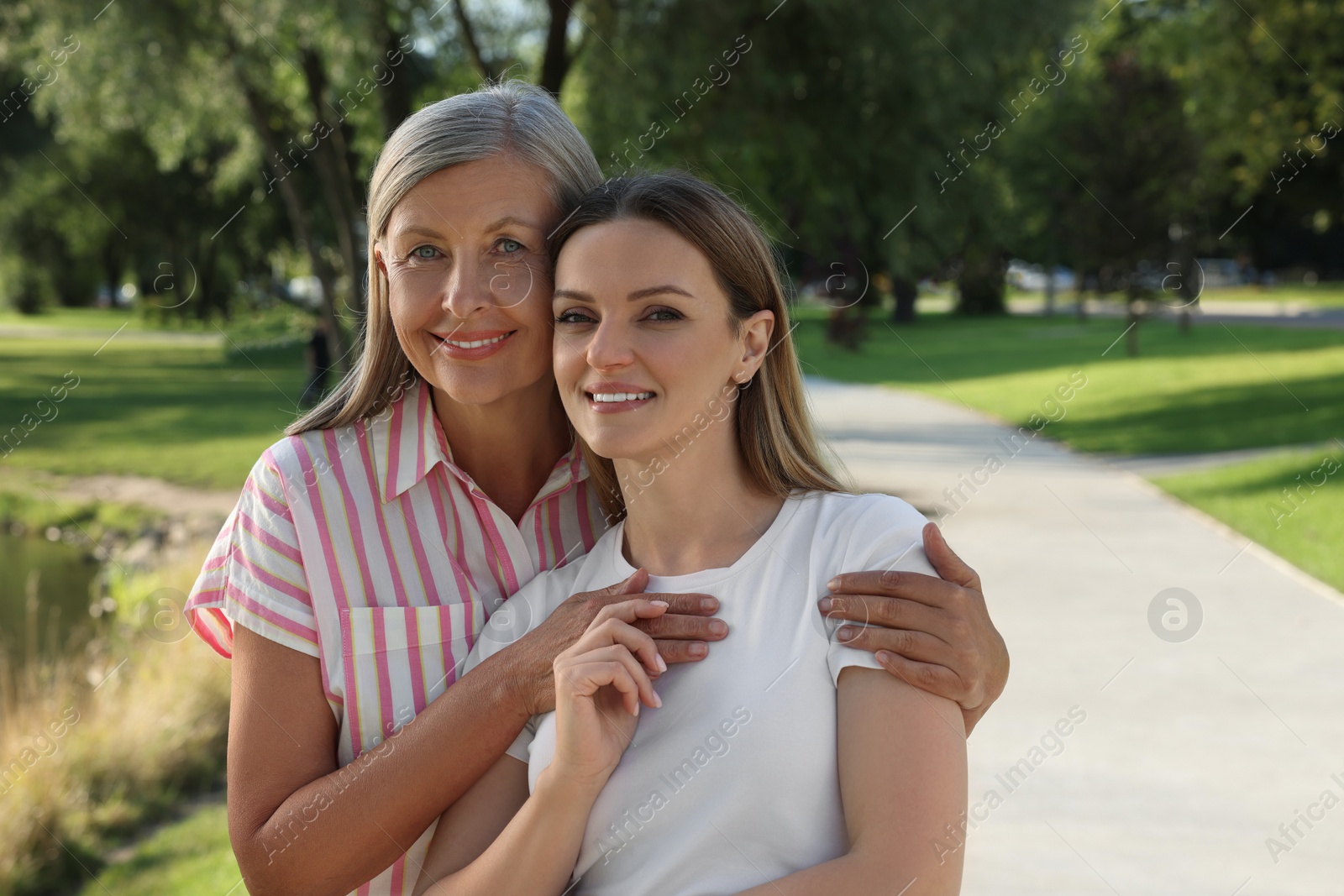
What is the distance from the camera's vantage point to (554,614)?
7.16 ft

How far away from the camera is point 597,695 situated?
2.05 metres

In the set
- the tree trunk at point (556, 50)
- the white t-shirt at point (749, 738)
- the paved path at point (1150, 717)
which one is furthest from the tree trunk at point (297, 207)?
the white t-shirt at point (749, 738)

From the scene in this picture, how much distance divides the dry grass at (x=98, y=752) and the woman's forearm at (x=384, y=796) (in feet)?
14.1

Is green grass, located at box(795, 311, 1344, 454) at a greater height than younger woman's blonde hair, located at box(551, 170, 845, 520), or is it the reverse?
green grass, located at box(795, 311, 1344, 454)

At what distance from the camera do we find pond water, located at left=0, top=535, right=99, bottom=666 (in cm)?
914

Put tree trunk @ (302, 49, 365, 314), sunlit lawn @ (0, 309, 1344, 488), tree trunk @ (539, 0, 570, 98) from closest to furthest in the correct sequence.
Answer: tree trunk @ (539, 0, 570, 98), tree trunk @ (302, 49, 365, 314), sunlit lawn @ (0, 309, 1344, 488)

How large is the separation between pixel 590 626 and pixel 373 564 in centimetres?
47

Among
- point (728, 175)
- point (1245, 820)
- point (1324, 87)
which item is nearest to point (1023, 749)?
point (1245, 820)

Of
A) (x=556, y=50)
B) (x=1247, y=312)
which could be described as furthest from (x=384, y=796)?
(x=1247, y=312)

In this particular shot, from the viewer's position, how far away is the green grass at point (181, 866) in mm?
5258

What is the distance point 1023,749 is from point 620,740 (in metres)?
4.30

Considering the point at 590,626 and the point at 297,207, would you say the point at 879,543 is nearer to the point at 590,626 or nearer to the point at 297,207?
the point at 590,626

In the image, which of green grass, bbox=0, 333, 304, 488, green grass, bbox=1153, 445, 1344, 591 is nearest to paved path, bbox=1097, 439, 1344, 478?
green grass, bbox=1153, 445, 1344, 591

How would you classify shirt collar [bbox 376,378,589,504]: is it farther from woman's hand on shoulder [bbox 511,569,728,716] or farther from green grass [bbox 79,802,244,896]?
green grass [bbox 79,802,244,896]
